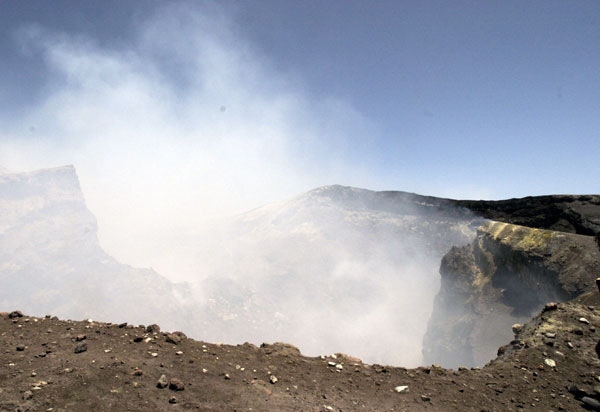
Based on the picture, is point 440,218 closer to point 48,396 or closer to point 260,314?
point 260,314

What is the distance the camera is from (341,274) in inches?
3297

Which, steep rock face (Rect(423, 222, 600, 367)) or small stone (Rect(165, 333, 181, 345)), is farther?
steep rock face (Rect(423, 222, 600, 367))

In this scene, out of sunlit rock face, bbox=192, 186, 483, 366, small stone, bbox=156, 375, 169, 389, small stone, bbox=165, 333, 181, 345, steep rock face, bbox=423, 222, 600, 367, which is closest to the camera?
small stone, bbox=156, 375, 169, 389

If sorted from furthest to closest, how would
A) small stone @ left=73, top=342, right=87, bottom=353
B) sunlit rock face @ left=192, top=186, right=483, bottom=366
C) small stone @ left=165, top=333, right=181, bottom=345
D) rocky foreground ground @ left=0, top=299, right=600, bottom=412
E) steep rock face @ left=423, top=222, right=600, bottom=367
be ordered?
sunlit rock face @ left=192, top=186, right=483, bottom=366 < steep rock face @ left=423, top=222, right=600, bottom=367 < small stone @ left=165, top=333, right=181, bottom=345 < small stone @ left=73, top=342, right=87, bottom=353 < rocky foreground ground @ left=0, top=299, right=600, bottom=412

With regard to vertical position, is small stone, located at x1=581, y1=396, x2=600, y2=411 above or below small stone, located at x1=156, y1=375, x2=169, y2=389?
below

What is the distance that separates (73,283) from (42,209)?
57382 mm

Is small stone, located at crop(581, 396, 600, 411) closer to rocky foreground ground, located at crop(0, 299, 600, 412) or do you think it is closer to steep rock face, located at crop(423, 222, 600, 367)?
rocky foreground ground, located at crop(0, 299, 600, 412)

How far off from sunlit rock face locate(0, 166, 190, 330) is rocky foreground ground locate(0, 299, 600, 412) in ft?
334

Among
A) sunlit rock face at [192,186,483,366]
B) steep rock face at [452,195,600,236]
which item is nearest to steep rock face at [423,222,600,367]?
steep rock face at [452,195,600,236]

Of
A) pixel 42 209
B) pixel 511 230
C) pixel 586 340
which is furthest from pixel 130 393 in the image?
pixel 42 209

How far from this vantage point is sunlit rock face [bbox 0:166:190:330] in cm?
10338

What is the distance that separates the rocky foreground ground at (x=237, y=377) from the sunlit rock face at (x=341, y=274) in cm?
5016

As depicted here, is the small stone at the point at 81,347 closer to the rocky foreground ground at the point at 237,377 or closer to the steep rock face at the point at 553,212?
the rocky foreground ground at the point at 237,377

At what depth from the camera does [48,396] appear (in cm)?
416
